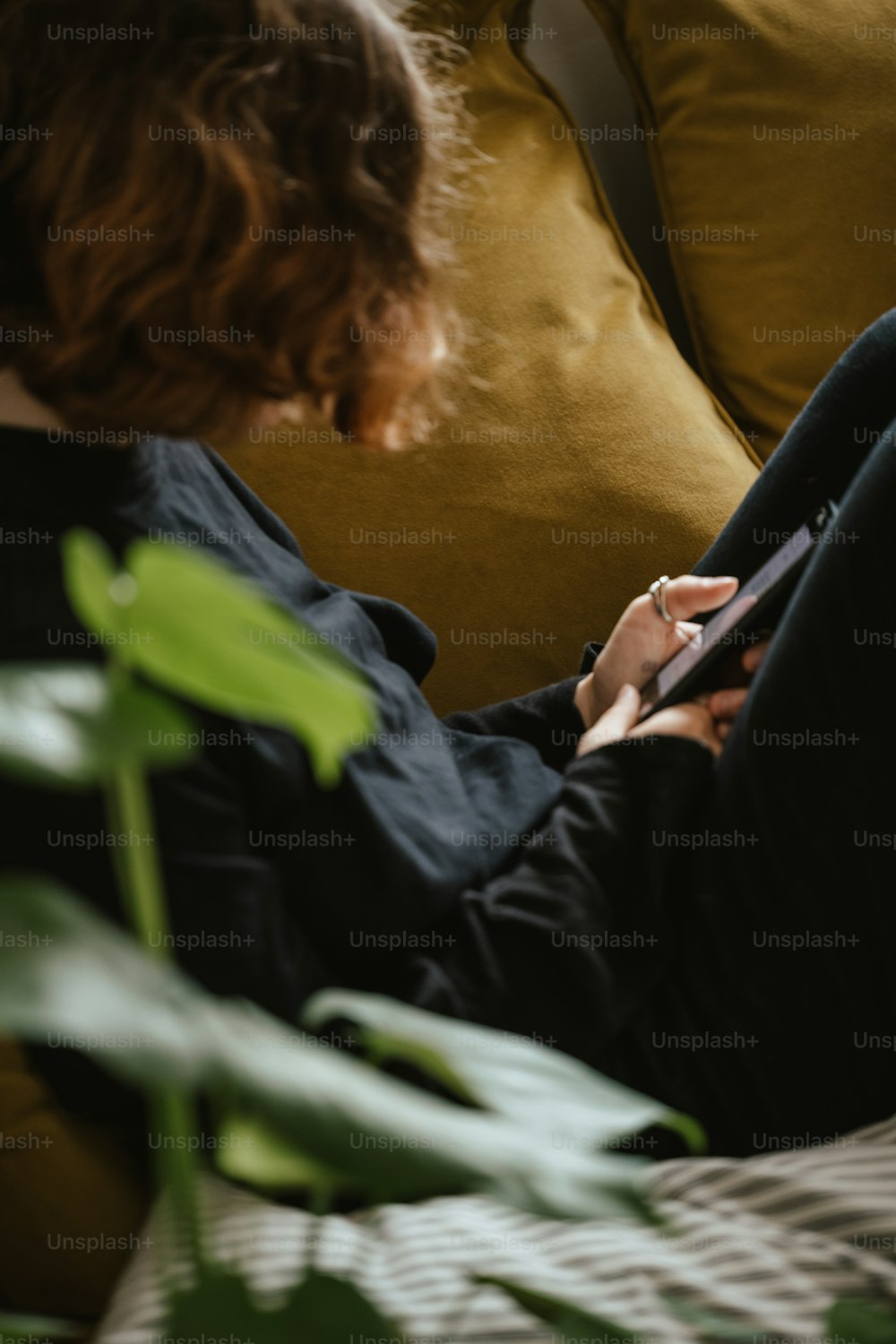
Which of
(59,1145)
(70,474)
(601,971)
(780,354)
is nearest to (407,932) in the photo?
(601,971)

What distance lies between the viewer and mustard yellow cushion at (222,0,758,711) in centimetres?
114

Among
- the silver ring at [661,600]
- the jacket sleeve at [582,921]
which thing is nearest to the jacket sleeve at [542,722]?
the silver ring at [661,600]

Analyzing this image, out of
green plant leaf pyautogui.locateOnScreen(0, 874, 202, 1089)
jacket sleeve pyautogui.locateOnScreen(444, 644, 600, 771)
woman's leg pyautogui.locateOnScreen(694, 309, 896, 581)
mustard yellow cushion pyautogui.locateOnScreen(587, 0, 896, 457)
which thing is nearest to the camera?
green plant leaf pyautogui.locateOnScreen(0, 874, 202, 1089)

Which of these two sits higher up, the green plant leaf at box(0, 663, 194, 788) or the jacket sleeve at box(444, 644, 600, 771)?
the green plant leaf at box(0, 663, 194, 788)

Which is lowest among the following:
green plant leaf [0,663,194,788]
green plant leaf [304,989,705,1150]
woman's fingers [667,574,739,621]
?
woman's fingers [667,574,739,621]

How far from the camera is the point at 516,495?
3.76 ft

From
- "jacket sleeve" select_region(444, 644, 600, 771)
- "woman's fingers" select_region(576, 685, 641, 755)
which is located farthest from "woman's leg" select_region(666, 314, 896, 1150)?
"jacket sleeve" select_region(444, 644, 600, 771)

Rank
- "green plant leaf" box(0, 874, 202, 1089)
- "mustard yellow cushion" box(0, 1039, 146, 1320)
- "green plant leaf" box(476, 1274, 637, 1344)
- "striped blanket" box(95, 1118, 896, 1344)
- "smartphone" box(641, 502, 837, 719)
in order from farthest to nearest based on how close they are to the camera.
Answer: "smartphone" box(641, 502, 837, 719) < "mustard yellow cushion" box(0, 1039, 146, 1320) < "striped blanket" box(95, 1118, 896, 1344) < "green plant leaf" box(476, 1274, 637, 1344) < "green plant leaf" box(0, 874, 202, 1089)

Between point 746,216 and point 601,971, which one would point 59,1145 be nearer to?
point 601,971

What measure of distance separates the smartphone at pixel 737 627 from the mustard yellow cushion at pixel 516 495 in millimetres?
225

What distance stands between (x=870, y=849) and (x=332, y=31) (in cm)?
55

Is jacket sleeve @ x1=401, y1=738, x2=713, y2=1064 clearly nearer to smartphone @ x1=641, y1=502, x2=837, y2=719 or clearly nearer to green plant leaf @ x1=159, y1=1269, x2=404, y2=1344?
smartphone @ x1=641, y1=502, x2=837, y2=719

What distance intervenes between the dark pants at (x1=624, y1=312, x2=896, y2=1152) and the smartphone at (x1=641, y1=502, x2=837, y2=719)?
5 centimetres

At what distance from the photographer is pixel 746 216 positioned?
128cm
